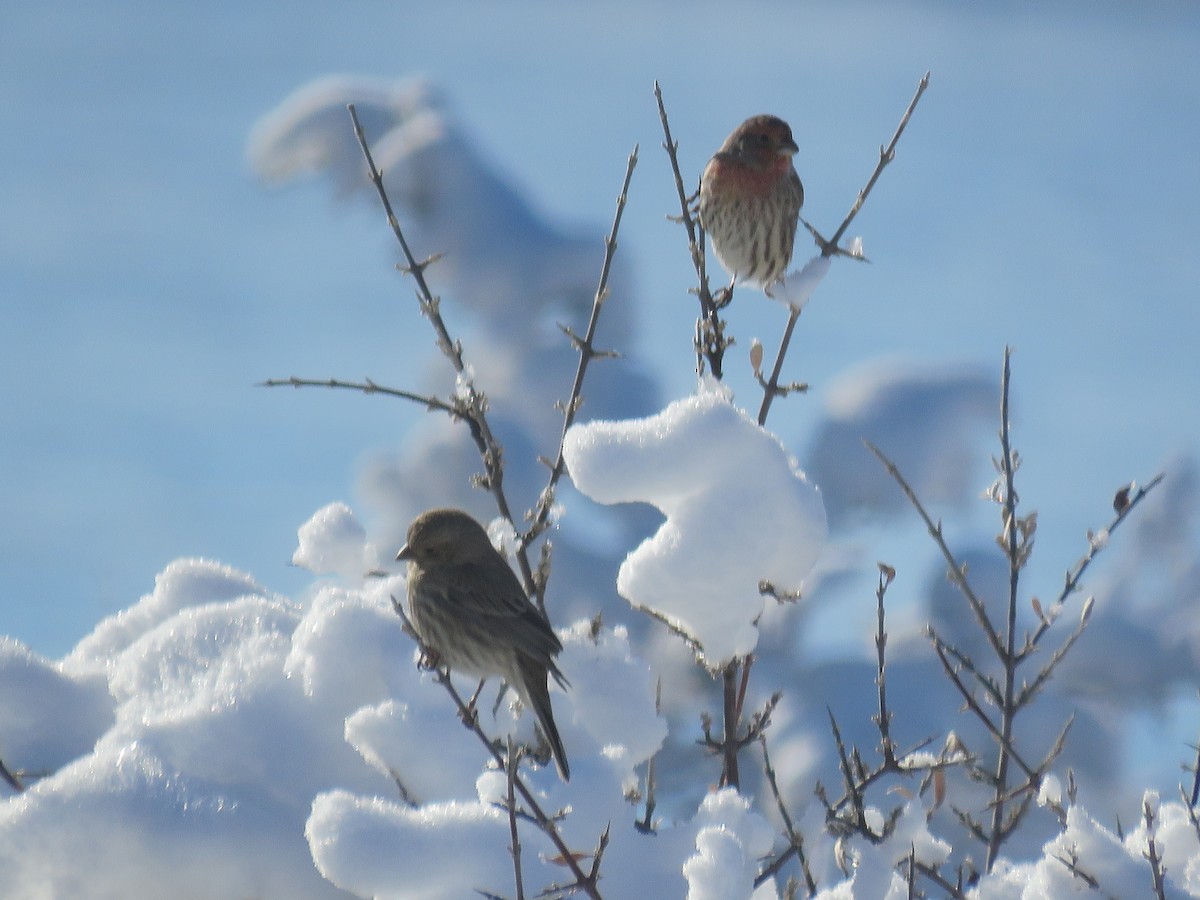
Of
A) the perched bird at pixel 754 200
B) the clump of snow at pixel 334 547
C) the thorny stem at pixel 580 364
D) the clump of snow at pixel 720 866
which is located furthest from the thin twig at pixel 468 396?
the perched bird at pixel 754 200

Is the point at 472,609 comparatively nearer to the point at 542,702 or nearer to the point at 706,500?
the point at 542,702

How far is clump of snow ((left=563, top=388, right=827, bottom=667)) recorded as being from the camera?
2.44m

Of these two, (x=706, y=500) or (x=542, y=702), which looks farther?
(x=542, y=702)

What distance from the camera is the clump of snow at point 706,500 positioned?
7.99 ft

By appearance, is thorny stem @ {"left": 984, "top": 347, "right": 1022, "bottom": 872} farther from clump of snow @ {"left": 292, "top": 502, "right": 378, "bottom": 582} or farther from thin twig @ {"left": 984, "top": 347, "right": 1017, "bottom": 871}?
clump of snow @ {"left": 292, "top": 502, "right": 378, "bottom": 582}

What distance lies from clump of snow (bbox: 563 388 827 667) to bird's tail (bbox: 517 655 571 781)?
47cm

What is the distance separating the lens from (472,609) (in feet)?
14.4

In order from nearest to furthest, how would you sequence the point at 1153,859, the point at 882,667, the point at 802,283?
the point at 1153,859, the point at 882,667, the point at 802,283

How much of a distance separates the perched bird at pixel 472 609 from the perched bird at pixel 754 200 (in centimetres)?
211

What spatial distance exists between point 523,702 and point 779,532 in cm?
146

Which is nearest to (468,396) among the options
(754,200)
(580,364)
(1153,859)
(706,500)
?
(580,364)

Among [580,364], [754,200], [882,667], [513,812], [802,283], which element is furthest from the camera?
[754,200]

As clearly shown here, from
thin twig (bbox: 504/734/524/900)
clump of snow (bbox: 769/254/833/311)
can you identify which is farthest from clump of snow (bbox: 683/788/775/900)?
clump of snow (bbox: 769/254/833/311)

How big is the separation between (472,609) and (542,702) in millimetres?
1033
